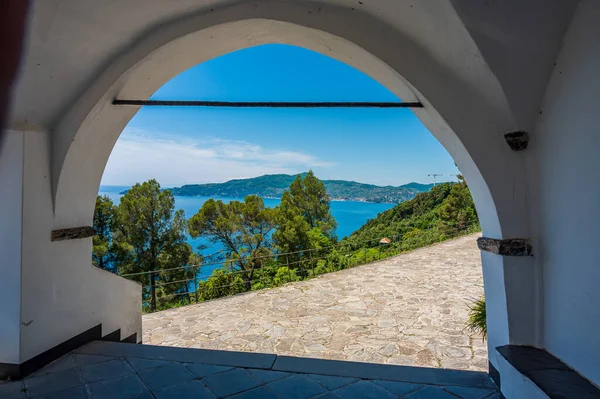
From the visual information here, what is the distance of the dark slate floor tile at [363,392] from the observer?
1.86m

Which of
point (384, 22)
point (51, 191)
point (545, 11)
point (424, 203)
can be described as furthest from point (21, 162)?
point (424, 203)

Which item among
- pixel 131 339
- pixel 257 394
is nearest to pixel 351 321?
pixel 131 339

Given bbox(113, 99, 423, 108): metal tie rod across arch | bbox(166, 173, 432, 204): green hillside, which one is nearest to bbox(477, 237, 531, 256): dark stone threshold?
bbox(113, 99, 423, 108): metal tie rod across arch

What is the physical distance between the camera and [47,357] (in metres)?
2.24

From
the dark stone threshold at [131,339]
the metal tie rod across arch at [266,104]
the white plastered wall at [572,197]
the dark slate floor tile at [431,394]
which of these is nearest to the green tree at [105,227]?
the dark stone threshold at [131,339]

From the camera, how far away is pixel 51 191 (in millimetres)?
2322

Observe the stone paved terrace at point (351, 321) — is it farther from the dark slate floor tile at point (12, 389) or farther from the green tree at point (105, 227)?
the green tree at point (105, 227)

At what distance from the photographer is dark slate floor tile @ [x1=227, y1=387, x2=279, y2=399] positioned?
6.11 ft

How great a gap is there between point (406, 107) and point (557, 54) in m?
0.79

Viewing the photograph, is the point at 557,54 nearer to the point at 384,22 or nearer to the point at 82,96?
the point at 384,22

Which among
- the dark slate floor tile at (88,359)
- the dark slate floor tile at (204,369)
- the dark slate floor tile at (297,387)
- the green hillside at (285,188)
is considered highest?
the green hillside at (285,188)

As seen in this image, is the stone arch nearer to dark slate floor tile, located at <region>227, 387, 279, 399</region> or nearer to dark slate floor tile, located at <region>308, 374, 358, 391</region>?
dark slate floor tile, located at <region>308, 374, 358, 391</region>

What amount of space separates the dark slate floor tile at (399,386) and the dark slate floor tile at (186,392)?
3.26 feet

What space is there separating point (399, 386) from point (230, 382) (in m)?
1.02
